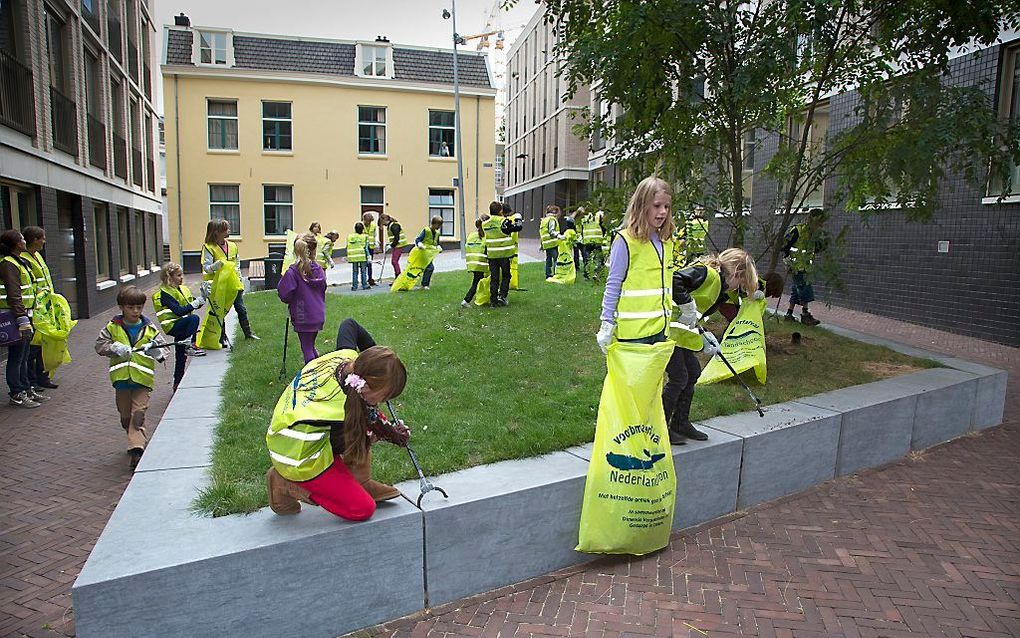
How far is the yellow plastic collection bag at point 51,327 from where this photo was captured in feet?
24.2

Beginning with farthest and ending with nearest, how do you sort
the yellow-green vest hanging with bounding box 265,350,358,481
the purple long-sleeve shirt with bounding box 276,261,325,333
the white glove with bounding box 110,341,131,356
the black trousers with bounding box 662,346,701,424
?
the purple long-sleeve shirt with bounding box 276,261,325,333 < the white glove with bounding box 110,341,131,356 < the black trousers with bounding box 662,346,701,424 < the yellow-green vest hanging with bounding box 265,350,358,481

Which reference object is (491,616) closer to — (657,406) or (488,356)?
(657,406)

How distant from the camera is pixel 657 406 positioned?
4.03 metres

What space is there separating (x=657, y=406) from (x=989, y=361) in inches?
302

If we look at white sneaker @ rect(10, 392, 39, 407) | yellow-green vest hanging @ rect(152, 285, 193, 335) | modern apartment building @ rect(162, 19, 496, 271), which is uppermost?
modern apartment building @ rect(162, 19, 496, 271)

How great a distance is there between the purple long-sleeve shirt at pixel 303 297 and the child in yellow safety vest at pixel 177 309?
0.98 m

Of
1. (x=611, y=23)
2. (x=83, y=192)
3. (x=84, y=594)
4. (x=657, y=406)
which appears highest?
(x=611, y=23)

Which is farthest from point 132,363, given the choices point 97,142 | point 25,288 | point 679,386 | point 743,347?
point 97,142

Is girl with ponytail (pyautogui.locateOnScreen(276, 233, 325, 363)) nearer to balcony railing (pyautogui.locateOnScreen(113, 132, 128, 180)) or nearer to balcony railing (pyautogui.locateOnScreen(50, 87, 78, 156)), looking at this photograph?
balcony railing (pyautogui.locateOnScreen(50, 87, 78, 156))

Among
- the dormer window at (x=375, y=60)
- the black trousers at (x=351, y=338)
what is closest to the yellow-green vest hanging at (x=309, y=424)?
the black trousers at (x=351, y=338)

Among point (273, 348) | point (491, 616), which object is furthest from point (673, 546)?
point (273, 348)

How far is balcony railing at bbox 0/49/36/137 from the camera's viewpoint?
1077cm

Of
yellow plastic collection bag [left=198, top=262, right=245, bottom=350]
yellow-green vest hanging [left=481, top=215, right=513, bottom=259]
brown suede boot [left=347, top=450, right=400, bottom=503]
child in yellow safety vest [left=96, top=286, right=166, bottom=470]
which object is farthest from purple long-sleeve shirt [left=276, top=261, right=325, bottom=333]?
yellow-green vest hanging [left=481, top=215, right=513, bottom=259]

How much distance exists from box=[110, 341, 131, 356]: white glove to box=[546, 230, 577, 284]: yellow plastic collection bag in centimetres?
1004
